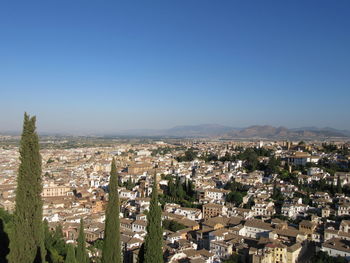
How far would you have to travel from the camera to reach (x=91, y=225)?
944 inches

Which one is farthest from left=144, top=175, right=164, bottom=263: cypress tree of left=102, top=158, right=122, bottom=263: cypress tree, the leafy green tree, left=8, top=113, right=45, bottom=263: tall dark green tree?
the leafy green tree

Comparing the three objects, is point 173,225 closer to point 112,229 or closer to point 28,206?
point 112,229

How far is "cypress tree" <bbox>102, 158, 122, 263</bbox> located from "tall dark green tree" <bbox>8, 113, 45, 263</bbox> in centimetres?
170

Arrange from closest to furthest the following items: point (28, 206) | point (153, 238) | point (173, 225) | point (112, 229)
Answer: point (28, 206)
point (112, 229)
point (153, 238)
point (173, 225)

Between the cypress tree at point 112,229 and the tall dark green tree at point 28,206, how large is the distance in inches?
66.8

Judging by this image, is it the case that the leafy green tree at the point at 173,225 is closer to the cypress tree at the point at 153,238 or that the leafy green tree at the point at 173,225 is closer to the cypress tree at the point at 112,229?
the cypress tree at the point at 153,238

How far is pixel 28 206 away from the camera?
7.12 meters

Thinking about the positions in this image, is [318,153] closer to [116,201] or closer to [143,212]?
[143,212]

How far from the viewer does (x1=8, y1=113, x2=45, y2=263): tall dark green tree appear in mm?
6980

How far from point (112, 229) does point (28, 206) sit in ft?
7.40

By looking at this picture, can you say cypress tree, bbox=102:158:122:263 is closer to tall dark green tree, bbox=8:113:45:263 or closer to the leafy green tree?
tall dark green tree, bbox=8:113:45:263

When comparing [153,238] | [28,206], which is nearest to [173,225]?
[153,238]

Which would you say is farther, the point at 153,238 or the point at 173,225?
the point at 173,225

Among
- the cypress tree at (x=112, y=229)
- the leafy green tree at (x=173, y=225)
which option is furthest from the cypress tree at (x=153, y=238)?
the leafy green tree at (x=173, y=225)
